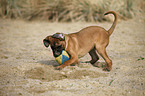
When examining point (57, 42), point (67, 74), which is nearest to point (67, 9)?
point (57, 42)

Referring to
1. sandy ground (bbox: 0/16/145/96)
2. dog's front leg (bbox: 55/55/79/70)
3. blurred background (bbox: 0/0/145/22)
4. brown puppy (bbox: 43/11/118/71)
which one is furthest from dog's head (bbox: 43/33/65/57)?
blurred background (bbox: 0/0/145/22)

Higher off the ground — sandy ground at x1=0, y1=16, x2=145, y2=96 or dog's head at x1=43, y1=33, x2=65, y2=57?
dog's head at x1=43, y1=33, x2=65, y2=57

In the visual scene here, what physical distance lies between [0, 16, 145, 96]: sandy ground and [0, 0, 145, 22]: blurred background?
2.77 meters

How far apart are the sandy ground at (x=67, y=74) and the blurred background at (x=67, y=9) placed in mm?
2774

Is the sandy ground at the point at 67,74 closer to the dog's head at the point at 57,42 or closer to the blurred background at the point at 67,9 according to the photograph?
the dog's head at the point at 57,42

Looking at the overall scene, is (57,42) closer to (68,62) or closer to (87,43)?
(68,62)

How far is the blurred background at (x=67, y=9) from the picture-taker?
980 cm

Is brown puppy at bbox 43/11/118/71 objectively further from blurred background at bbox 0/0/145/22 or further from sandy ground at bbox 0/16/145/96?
blurred background at bbox 0/0/145/22

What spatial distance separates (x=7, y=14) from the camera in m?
11.4

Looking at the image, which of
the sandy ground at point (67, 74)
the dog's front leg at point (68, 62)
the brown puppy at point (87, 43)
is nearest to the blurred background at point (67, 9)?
the sandy ground at point (67, 74)

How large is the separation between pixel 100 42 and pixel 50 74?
1455mm

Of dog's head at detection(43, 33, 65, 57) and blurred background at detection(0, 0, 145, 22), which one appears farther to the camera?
blurred background at detection(0, 0, 145, 22)

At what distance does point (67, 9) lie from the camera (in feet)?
33.2

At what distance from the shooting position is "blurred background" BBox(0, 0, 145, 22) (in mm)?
9797
